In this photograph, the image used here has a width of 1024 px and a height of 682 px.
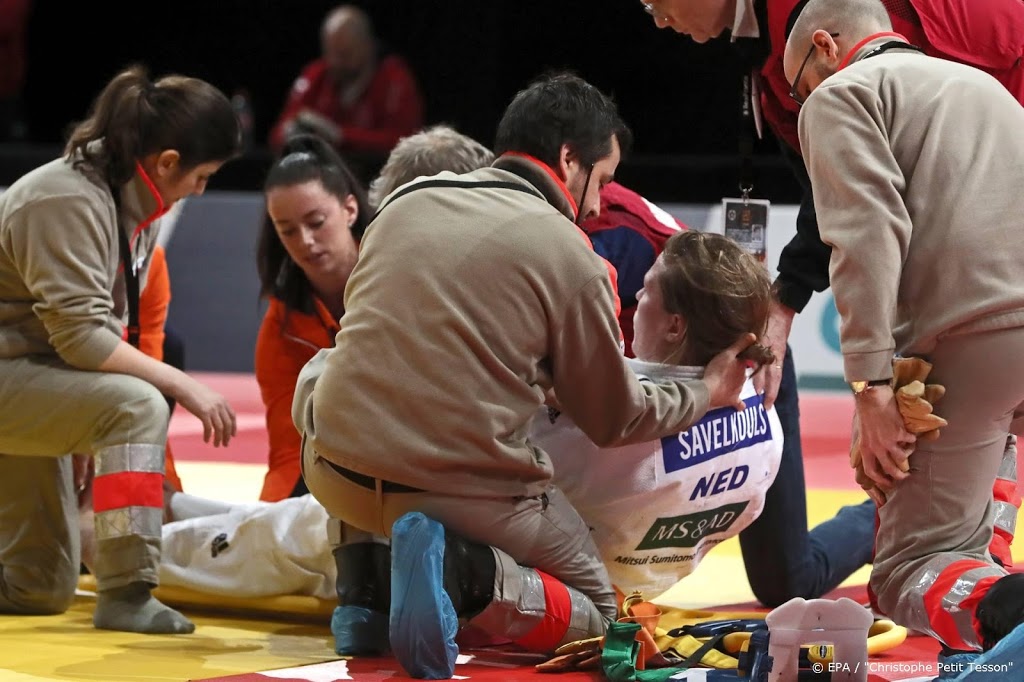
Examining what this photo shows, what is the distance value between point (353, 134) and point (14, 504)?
607 cm

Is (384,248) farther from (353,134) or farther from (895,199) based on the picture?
(353,134)

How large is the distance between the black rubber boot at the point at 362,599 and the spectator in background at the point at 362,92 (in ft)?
21.1

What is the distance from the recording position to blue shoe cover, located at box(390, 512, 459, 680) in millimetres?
3230

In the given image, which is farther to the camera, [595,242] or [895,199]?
[595,242]

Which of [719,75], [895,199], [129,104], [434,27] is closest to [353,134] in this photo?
[434,27]

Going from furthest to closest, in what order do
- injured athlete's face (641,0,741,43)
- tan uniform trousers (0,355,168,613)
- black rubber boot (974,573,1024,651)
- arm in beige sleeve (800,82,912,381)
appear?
injured athlete's face (641,0,741,43), tan uniform trousers (0,355,168,613), arm in beige sleeve (800,82,912,381), black rubber boot (974,573,1024,651)

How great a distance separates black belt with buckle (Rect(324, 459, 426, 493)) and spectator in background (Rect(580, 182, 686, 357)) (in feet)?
3.30

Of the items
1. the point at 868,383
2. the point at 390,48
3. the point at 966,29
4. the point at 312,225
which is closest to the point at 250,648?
the point at 312,225

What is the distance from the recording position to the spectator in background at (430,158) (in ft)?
14.6

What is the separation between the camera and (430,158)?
4477 mm

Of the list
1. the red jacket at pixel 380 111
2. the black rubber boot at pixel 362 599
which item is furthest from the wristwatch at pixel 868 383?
the red jacket at pixel 380 111

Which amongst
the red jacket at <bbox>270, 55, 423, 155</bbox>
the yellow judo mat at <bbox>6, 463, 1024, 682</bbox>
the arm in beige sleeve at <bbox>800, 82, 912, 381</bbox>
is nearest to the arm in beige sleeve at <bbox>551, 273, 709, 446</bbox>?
the arm in beige sleeve at <bbox>800, 82, 912, 381</bbox>

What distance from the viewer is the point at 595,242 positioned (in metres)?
4.29

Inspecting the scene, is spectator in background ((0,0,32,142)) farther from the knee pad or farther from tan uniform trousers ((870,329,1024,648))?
tan uniform trousers ((870,329,1024,648))
